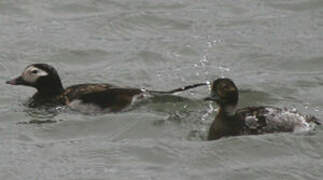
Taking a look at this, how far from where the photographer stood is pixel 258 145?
12.3 metres

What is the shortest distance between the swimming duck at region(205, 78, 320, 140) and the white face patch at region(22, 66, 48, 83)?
2621 mm

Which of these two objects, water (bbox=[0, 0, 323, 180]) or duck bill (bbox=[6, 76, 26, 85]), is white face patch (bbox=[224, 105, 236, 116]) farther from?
duck bill (bbox=[6, 76, 26, 85])

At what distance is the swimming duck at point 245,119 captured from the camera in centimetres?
1255

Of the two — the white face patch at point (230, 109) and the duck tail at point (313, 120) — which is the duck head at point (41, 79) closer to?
the white face patch at point (230, 109)

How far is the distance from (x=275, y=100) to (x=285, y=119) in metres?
1.71

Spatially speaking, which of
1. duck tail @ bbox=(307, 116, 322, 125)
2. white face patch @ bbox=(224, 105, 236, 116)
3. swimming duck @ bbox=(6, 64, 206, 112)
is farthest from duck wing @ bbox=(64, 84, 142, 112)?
duck tail @ bbox=(307, 116, 322, 125)

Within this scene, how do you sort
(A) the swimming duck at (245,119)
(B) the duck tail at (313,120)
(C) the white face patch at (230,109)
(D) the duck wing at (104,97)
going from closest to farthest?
(A) the swimming duck at (245,119) → (C) the white face patch at (230,109) → (B) the duck tail at (313,120) → (D) the duck wing at (104,97)

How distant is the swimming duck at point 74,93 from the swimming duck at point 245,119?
871 mm

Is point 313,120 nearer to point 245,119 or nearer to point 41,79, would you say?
point 245,119

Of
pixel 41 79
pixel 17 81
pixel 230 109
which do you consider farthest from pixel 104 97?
pixel 230 109

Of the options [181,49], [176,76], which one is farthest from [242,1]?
[176,76]

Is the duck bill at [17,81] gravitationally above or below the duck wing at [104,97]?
above

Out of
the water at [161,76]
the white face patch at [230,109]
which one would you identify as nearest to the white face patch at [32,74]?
the water at [161,76]

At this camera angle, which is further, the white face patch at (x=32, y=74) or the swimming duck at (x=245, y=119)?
the white face patch at (x=32, y=74)
